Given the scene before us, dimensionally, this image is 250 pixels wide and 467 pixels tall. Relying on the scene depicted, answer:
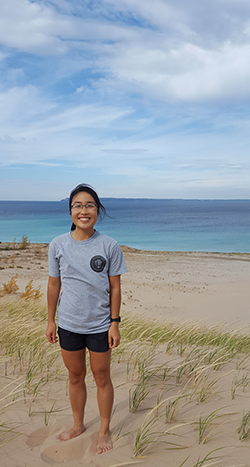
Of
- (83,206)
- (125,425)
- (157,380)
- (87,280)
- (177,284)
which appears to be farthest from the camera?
(177,284)

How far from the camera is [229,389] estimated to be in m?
3.09

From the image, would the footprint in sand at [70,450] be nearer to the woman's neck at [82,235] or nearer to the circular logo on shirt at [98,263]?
the circular logo on shirt at [98,263]

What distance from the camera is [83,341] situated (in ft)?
7.59

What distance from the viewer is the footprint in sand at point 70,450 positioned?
7.10ft

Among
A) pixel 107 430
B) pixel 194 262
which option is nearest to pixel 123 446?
pixel 107 430

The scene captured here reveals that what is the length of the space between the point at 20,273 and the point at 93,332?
36.3 ft

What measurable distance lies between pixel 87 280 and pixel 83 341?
48cm

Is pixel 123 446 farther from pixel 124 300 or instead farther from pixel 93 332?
pixel 124 300

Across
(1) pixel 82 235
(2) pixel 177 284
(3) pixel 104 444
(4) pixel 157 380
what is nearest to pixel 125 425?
(3) pixel 104 444

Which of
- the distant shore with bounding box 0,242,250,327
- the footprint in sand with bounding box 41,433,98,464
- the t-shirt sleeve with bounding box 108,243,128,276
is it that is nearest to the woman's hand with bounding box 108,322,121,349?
the t-shirt sleeve with bounding box 108,243,128,276

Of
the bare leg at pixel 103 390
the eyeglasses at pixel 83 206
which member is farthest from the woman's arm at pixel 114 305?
the eyeglasses at pixel 83 206

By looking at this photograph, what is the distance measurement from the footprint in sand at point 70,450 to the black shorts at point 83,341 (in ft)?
2.32

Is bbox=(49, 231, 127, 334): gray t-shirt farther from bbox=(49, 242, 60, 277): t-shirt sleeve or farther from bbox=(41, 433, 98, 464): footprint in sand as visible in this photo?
bbox=(41, 433, 98, 464): footprint in sand

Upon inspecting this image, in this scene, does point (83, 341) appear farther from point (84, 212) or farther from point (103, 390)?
point (84, 212)
